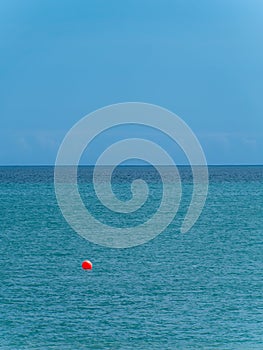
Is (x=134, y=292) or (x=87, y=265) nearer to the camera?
(x=134, y=292)

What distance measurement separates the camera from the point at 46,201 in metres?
99.5

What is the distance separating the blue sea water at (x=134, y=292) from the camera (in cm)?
2989

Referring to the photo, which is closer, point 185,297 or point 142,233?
point 185,297

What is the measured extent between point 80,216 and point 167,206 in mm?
17572

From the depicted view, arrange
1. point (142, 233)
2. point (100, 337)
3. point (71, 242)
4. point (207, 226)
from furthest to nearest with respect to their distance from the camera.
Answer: point (207, 226)
point (142, 233)
point (71, 242)
point (100, 337)

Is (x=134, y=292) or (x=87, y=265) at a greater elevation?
(x=87, y=265)

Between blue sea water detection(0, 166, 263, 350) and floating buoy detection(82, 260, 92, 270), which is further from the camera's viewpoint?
floating buoy detection(82, 260, 92, 270)

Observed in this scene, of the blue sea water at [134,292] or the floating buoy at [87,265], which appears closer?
the blue sea water at [134,292]

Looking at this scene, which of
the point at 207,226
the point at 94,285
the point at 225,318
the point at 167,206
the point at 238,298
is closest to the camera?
the point at 225,318

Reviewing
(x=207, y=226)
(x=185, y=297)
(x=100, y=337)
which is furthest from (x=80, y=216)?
(x=100, y=337)

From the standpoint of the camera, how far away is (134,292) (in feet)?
121

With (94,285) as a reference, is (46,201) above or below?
above

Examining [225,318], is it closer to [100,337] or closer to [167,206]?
[100,337]

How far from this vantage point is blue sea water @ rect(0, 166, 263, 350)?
2989cm
